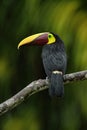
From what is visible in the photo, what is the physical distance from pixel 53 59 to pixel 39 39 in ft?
0.88

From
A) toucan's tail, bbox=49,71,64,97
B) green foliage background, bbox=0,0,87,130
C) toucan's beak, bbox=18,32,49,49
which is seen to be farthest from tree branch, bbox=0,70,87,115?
green foliage background, bbox=0,0,87,130

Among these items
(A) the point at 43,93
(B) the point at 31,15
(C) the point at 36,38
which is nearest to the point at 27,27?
(B) the point at 31,15

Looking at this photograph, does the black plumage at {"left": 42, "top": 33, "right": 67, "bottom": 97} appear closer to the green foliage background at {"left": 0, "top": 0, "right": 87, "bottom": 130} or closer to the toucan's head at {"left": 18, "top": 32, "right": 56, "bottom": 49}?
the toucan's head at {"left": 18, "top": 32, "right": 56, "bottom": 49}

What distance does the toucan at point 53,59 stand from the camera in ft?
17.1

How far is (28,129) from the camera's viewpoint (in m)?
7.96

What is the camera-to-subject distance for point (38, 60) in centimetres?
801

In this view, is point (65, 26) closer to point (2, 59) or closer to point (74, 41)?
point (74, 41)

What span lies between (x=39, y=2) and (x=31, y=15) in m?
0.16

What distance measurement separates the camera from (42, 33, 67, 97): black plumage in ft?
17.1

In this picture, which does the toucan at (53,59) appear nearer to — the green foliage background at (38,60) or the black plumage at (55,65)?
the black plumage at (55,65)

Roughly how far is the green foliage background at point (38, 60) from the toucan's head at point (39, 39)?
1754 mm

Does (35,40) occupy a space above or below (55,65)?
above

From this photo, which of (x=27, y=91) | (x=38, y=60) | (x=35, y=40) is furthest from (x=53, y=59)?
(x=38, y=60)

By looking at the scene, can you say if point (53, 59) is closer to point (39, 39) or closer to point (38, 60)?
point (39, 39)
